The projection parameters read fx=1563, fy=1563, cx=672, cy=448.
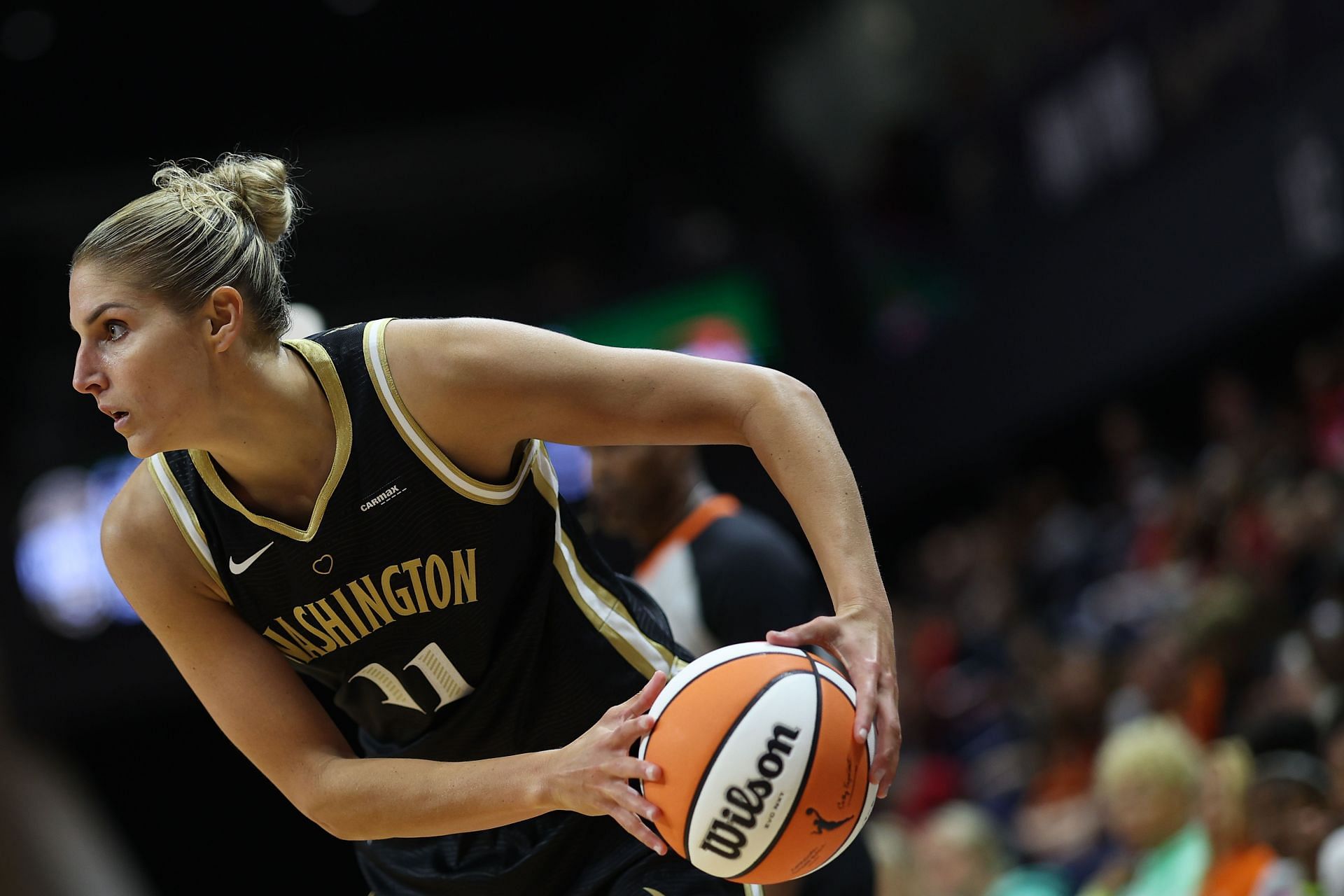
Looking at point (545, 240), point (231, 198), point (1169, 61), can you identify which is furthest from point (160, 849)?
point (231, 198)

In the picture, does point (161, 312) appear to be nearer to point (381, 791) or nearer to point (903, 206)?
point (381, 791)

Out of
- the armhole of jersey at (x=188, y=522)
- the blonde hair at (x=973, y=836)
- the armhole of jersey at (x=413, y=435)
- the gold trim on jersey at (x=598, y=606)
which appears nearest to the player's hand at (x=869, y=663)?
the gold trim on jersey at (x=598, y=606)

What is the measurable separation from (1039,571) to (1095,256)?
2.26m

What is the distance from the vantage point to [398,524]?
9.24ft

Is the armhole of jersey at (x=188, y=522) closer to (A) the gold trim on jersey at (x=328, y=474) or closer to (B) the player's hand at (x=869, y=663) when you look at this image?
(A) the gold trim on jersey at (x=328, y=474)

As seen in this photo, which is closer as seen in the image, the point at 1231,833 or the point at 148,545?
the point at 148,545

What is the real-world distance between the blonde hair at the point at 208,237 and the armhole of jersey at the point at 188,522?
1.09 feet

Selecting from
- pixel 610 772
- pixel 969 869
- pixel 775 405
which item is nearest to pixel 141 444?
pixel 610 772

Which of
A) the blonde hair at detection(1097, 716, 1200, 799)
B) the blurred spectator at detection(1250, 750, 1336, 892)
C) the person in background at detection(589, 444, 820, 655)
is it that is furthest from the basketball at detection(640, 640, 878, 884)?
the blonde hair at detection(1097, 716, 1200, 799)

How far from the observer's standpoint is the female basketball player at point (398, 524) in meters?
2.64

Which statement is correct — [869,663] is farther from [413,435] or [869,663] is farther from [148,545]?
[148,545]

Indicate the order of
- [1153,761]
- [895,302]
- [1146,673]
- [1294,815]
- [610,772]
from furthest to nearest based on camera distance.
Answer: [895,302] < [1146,673] < [1153,761] < [1294,815] < [610,772]

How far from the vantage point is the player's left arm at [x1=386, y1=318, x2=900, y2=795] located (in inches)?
107

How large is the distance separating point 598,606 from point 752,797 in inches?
25.8
